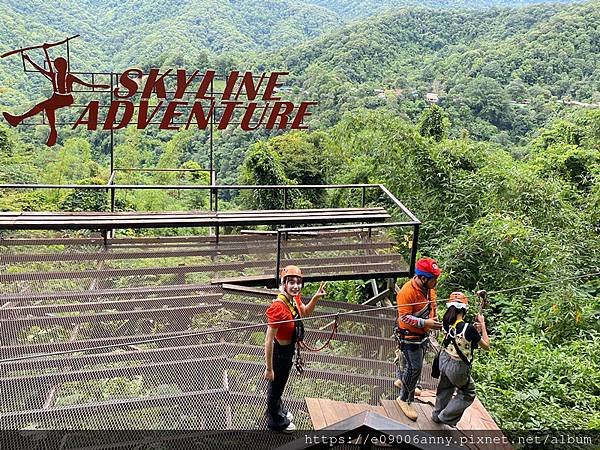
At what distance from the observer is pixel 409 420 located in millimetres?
4219

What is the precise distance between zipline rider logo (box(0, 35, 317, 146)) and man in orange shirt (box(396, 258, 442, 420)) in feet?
19.7

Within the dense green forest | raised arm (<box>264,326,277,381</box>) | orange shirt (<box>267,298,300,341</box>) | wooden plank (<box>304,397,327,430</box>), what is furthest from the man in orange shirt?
the dense green forest

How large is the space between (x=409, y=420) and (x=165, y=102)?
715 centimetres

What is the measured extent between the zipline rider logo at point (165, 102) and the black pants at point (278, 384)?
232 inches

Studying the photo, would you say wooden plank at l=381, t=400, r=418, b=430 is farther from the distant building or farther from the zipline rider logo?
the distant building

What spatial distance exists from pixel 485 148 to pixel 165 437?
1182cm

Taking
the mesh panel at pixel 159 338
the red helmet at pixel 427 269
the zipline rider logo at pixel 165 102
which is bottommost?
the mesh panel at pixel 159 338

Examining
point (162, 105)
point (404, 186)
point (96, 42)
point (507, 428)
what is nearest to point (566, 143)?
point (404, 186)

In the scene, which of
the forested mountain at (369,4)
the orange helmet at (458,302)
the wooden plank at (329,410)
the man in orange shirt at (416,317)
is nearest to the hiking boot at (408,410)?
the man in orange shirt at (416,317)

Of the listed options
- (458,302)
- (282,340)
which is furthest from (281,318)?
(458,302)

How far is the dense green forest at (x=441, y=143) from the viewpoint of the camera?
26.7 ft

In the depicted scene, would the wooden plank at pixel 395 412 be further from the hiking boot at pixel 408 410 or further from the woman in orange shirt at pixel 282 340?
the woman in orange shirt at pixel 282 340

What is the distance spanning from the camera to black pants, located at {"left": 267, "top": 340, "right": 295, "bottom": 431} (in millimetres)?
3861

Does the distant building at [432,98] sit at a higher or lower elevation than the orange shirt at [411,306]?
higher
